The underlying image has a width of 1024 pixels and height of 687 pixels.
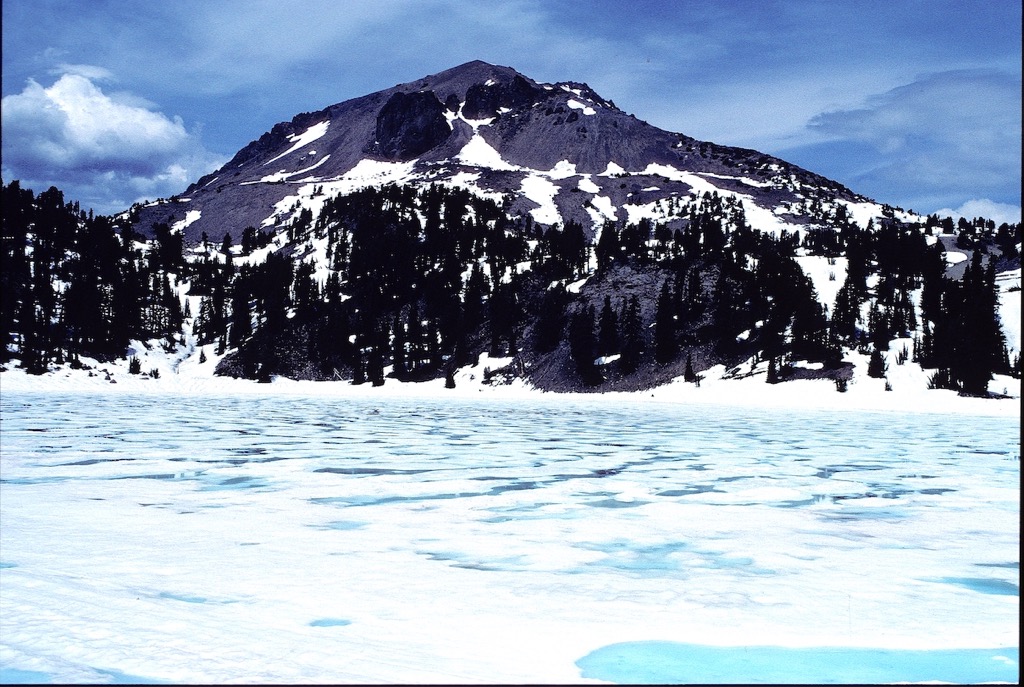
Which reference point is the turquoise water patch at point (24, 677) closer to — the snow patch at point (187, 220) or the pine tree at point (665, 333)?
the pine tree at point (665, 333)

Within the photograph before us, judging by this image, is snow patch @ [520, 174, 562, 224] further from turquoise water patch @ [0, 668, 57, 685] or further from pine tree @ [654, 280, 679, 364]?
turquoise water patch @ [0, 668, 57, 685]

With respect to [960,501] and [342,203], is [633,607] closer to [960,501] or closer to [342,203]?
[960,501]

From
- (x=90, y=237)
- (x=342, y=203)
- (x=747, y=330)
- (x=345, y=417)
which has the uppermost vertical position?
(x=342, y=203)

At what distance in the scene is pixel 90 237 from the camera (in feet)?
369

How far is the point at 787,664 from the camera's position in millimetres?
5180

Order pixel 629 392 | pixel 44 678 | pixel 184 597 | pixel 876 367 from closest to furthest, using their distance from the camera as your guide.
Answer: pixel 44 678, pixel 184 597, pixel 876 367, pixel 629 392

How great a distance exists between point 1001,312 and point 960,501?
58.8 metres

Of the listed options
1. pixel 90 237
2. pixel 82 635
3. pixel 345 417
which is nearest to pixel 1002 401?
pixel 345 417

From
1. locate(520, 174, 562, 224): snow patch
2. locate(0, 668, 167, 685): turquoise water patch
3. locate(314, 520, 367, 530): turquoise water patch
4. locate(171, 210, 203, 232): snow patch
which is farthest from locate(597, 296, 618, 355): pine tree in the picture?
locate(171, 210, 203, 232): snow patch

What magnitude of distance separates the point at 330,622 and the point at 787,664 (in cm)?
339

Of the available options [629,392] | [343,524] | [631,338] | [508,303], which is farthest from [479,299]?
[343,524]

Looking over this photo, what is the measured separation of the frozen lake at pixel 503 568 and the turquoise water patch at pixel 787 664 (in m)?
0.03

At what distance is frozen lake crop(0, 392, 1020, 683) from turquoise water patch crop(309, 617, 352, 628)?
0.02 m

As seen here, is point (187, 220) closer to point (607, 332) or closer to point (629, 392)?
point (607, 332)
